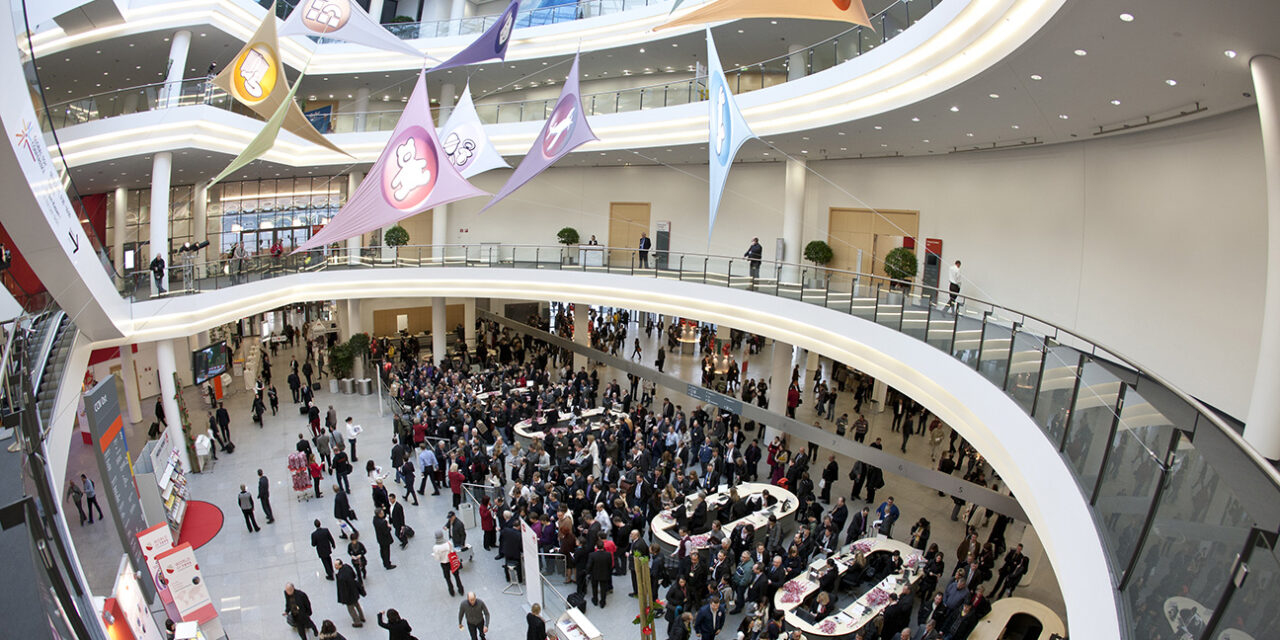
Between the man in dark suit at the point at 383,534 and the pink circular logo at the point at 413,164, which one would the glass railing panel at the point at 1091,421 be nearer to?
the pink circular logo at the point at 413,164

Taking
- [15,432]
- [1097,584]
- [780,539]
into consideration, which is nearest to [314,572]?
[15,432]

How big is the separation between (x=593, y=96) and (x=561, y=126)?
9725 mm

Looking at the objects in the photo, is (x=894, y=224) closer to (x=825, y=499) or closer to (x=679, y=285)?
(x=679, y=285)

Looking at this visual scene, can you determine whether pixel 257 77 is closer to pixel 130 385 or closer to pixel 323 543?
pixel 323 543

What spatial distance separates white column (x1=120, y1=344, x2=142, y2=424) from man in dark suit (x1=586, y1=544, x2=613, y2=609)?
14643mm

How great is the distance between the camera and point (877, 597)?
10.1m

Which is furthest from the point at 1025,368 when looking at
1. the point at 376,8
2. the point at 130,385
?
the point at 376,8

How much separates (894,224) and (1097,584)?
45.3 ft

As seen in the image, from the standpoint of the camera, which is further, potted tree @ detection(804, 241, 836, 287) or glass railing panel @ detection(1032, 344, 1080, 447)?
potted tree @ detection(804, 241, 836, 287)

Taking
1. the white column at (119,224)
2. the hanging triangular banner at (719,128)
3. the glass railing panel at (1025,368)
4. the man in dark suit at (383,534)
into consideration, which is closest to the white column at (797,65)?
the hanging triangular banner at (719,128)

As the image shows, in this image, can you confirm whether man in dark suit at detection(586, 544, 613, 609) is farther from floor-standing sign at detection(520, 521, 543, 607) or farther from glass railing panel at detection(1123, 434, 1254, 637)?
glass railing panel at detection(1123, 434, 1254, 637)

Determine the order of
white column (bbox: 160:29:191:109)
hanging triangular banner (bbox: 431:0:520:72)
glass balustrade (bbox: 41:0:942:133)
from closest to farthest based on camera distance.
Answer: hanging triangular banner (bbox: 431:0:520:72)
glass balustrade (bbox: 41:0:942:133)
white column (bbox: 160:29:191:109)

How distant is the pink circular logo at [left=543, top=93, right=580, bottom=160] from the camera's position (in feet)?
35.4

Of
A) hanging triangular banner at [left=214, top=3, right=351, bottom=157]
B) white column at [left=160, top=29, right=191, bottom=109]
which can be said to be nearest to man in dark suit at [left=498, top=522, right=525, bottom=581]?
hanging triangular banner at [left=214, top=3, right=351, bottom=157]
